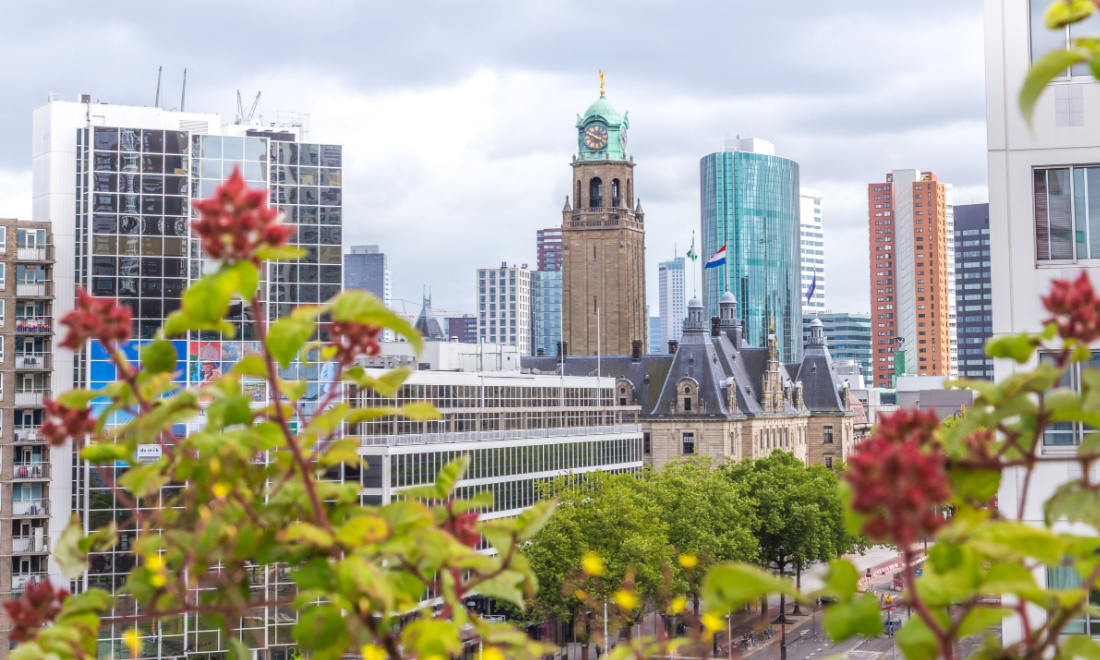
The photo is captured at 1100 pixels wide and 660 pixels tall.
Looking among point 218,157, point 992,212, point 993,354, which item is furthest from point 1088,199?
point 218,157

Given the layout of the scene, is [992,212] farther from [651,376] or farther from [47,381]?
[651,376]

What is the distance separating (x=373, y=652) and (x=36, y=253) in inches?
2803

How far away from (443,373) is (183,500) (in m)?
78.3

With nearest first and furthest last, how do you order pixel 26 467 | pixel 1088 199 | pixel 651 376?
pixel 1088 199, pixel 26 467, pixel 651 376

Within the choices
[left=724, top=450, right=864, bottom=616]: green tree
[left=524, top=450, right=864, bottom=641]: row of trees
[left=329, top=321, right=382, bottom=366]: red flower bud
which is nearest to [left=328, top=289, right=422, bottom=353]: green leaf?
[left=329, top=321, right=382, bottom=366]: red flower bud

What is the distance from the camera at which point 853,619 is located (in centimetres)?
481

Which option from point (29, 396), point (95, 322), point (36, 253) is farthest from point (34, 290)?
point (95, 322)

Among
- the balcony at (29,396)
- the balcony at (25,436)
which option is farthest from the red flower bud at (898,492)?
the balcony at (25,436)

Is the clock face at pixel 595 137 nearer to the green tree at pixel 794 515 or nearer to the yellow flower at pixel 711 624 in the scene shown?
the green tree at pixel 794 515

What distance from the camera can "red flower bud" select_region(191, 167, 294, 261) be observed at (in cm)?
503

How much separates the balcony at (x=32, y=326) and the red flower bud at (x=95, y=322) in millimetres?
68589

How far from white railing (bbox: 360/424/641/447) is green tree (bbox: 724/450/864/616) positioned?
14.4 m

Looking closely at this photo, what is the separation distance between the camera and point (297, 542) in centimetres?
628

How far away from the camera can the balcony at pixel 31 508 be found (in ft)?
226
